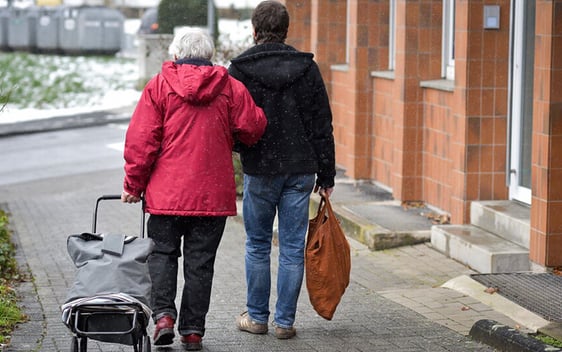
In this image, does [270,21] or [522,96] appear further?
[522,96]

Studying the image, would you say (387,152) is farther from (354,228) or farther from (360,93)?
(354,228)

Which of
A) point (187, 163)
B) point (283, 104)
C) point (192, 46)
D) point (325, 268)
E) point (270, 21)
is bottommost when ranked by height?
point (325, 268)

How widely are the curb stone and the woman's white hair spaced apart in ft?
7.82

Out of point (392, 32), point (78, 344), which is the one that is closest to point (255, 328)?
point (78, 344)

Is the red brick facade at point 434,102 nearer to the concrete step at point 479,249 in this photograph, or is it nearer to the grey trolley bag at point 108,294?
the concrete step at point 479,249

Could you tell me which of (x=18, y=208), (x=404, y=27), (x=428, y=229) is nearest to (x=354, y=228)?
(x=428, y=229)

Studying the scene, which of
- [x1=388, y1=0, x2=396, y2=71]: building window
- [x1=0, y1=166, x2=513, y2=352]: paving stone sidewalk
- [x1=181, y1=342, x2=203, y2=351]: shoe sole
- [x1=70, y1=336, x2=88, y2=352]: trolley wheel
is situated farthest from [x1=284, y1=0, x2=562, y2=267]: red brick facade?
[x1=70, y1=336, x2=88, y2=352]: trolley wheel

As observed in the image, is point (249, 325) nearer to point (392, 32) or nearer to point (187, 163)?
point (187, 163)

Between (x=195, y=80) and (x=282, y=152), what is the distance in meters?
0.80

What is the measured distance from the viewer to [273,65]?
24.3ft

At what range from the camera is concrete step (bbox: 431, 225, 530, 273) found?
9.45m

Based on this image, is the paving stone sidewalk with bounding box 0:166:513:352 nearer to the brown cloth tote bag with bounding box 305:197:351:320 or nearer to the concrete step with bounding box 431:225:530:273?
the concrete step with bounding box 431:225:530:273

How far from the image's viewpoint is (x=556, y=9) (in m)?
8.97

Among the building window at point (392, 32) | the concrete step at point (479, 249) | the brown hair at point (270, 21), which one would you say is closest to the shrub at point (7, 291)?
the brown hair at point (270, 21)
